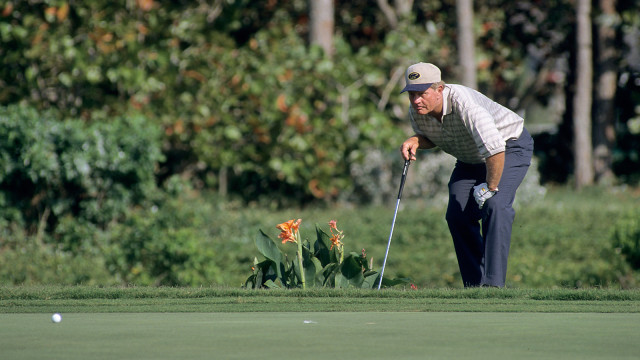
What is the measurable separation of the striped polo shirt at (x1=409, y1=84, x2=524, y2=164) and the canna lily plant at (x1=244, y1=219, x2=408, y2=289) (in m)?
0.94

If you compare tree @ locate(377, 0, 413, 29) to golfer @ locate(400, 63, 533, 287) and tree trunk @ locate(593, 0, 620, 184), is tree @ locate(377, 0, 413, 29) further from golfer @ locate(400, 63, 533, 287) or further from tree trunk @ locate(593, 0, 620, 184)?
golfer @ locate(400, 63, 533, 287)

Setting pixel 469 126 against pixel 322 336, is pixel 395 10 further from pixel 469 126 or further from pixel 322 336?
pixel 322 336

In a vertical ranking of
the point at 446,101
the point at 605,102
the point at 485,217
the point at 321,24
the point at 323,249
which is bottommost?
the point at 323,249

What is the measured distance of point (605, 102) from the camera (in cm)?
1792

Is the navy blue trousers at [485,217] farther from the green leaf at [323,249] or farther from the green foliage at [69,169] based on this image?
the green foliage at [69,169]

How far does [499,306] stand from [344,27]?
1217 centimetres

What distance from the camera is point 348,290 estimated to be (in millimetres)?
5809

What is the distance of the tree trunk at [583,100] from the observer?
16781 mm

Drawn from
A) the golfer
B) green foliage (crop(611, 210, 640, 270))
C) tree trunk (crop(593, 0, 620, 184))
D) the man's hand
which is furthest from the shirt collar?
tree trunk (crop(593, 0, 620, 184))

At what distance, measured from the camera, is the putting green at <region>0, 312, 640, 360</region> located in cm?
381

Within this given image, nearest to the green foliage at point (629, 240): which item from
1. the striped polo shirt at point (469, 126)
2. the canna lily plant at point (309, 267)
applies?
the striped polo shirt at point (469, 126)

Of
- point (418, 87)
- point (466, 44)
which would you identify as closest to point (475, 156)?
point (418, 87)

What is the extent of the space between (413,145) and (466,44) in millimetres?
8464

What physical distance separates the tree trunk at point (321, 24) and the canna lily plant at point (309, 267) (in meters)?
→ 7.44
